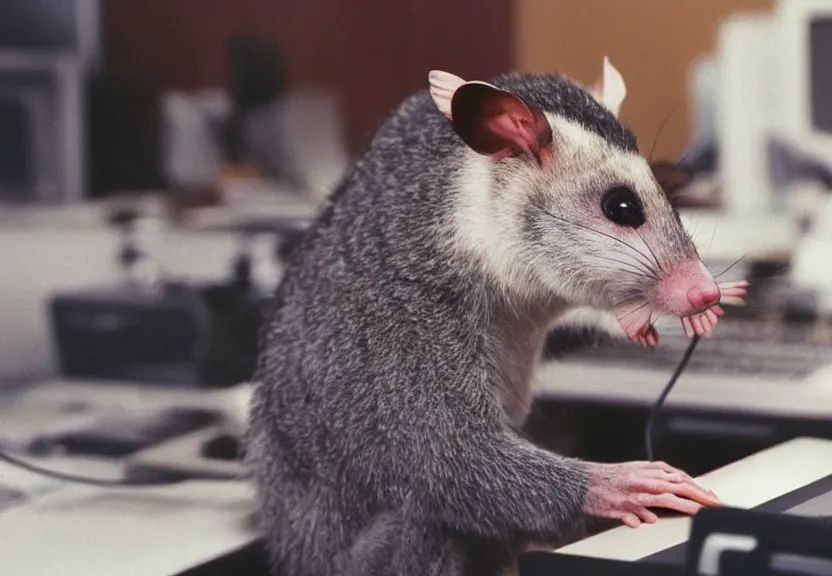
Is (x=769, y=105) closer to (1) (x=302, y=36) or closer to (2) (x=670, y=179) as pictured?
(1) (x=302, y=36)

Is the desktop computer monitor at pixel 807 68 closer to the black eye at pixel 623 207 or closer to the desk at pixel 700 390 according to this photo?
the desk at pixel 700 390

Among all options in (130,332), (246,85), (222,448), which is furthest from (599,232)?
(246,85)

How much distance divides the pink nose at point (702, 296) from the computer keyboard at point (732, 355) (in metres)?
0.39

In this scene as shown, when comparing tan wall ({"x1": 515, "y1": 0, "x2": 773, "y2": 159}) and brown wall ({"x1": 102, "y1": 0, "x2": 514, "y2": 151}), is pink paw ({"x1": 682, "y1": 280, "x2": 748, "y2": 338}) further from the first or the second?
brown wall ({"x1": 102, "y1": 0, "x2": 514, "y2": 151})

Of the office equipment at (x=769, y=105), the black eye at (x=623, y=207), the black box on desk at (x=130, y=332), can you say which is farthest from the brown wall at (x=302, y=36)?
the black eye at (x=623, y=207)

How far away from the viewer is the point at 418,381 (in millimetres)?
550

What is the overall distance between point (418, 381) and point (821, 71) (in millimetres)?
1375

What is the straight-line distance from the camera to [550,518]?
543 millimetres

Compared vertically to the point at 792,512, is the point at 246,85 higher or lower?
higher

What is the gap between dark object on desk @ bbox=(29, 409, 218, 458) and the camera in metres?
0.91

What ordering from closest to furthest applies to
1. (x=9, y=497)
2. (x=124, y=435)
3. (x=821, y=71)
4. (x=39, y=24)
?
(x=9, y=497) → (x=124, y=435) → (x=821, y=71) → (x=39, y=24)

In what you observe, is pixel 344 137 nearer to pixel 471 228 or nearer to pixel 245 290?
pixel 245 290

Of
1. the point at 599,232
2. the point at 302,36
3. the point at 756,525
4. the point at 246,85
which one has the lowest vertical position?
the point at 756,525

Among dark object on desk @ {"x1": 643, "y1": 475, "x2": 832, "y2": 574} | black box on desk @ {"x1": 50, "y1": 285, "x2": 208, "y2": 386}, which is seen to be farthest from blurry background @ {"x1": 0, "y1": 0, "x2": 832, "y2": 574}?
dark object on desk @ {"x1": 643, "y1": 475, "x2": 832, "y2": 574}
